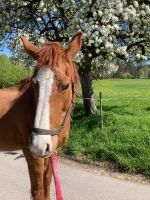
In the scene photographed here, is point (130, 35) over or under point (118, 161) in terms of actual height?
over

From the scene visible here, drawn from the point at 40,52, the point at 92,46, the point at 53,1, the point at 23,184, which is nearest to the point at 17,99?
the point at 40,52

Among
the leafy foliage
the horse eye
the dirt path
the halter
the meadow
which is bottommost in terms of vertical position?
the dirt path

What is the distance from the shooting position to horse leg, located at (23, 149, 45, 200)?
452 centimetres

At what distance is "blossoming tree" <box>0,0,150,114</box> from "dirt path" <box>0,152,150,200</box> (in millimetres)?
4009

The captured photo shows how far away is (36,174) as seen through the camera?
4.56 meters

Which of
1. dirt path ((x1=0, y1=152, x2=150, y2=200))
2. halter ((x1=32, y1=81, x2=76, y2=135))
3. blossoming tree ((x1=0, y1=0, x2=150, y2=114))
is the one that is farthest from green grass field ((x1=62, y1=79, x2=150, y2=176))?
halter ((x1=32, y1=81, x2=76, y2=135))

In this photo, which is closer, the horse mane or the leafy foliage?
the horse mane

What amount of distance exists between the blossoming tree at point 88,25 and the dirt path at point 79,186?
401cm

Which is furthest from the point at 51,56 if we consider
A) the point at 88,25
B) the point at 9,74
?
the point at 9,74

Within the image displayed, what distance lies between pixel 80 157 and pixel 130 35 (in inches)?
166

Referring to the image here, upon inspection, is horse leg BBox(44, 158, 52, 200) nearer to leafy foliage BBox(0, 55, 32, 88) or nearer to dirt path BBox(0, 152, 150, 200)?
dirt path BBox(0, 152, 150, 200)

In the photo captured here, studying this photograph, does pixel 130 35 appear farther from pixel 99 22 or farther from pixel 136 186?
pixel 136 186

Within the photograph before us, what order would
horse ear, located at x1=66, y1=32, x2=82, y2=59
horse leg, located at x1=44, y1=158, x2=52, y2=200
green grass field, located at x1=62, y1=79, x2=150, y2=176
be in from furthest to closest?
green grass field, located at x1=62, y1=79, x2=150, y2=176
horse leg, located at x1=44, y1=158, x2=52, y2=200
horse ear, located at x1=66, y1=32, x2=82, y2=59

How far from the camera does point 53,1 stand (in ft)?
38.0
